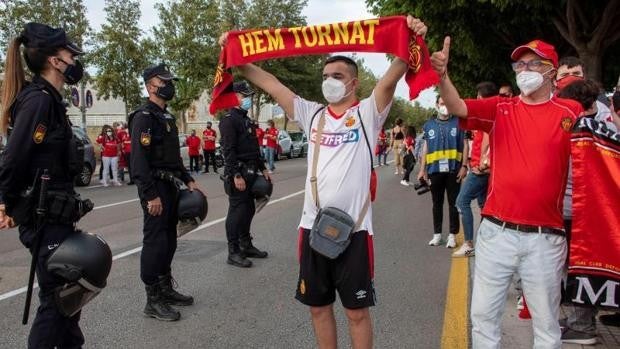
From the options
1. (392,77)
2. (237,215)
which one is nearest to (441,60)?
(392,77)

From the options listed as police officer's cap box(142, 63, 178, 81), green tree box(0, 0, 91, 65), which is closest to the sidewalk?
police officer's cap box(142, 63, 178, 81)

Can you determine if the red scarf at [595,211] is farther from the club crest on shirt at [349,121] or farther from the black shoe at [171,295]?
the black shoe at [171,295]

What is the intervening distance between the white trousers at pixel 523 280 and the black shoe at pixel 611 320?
1.55 meters

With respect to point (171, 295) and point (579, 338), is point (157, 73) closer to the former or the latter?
point (171, 295)

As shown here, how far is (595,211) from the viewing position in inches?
124

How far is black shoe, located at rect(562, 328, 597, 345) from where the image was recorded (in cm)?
392

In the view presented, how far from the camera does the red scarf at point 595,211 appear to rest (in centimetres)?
309

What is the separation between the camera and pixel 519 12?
1206 centimetres

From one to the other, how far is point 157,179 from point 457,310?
2815 mm

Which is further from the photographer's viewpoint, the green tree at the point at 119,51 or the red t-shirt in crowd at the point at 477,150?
the green tree at the point at 119,51

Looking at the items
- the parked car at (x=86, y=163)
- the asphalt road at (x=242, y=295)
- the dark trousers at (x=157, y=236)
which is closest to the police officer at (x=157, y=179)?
the dark trousers at (x=157, y=236)

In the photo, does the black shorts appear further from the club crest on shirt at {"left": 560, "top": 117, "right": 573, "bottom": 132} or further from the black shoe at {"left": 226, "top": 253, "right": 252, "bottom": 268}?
the black shoe at {"left": 226, "top": 253, "right": 252, "bottom": 268}

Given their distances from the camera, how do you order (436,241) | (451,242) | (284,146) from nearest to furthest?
1. (451,242)
2. (436,241)
3. (284,146)

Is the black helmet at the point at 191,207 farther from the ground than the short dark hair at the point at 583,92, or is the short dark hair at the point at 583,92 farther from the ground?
the short dark hair at the point at 583,92
